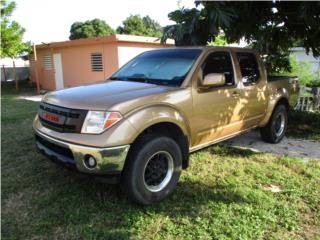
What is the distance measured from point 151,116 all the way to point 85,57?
1361 cm

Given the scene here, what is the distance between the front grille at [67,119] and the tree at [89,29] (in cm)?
4355

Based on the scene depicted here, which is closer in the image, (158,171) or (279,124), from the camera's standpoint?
(158,171)

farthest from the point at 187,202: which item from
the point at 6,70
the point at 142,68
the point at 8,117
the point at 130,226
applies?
the point at 6,70

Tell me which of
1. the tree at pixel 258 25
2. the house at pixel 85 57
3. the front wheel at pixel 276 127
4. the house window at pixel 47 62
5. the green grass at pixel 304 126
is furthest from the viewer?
the house window at pixel 47 62

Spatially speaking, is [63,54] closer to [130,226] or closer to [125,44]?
[125,44]

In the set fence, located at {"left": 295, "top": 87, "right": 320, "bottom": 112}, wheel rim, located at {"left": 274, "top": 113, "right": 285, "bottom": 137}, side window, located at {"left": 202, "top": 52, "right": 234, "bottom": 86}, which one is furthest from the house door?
side window, located at {"left": 202, "top": 52, "right": 234, "bottom": 86}

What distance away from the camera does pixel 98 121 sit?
323 centimetres

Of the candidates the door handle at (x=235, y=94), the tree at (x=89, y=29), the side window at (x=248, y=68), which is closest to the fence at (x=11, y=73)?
the tree at (x=89, y=29)

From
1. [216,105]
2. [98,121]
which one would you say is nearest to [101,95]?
[98,121]

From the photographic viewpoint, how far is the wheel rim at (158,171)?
12.0ft

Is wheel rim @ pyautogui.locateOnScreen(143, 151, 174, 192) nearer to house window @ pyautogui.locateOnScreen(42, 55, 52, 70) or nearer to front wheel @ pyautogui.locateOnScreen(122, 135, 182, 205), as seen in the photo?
front wheel @ pyautogui.locateOnScreen(122, 135, 182, 205)

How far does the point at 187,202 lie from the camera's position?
12.3ft

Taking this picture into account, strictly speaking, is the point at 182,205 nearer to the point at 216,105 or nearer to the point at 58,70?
the point at 216,105

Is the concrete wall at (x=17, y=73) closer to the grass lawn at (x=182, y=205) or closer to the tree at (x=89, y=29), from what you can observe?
the tree at (x=89, y=29)
